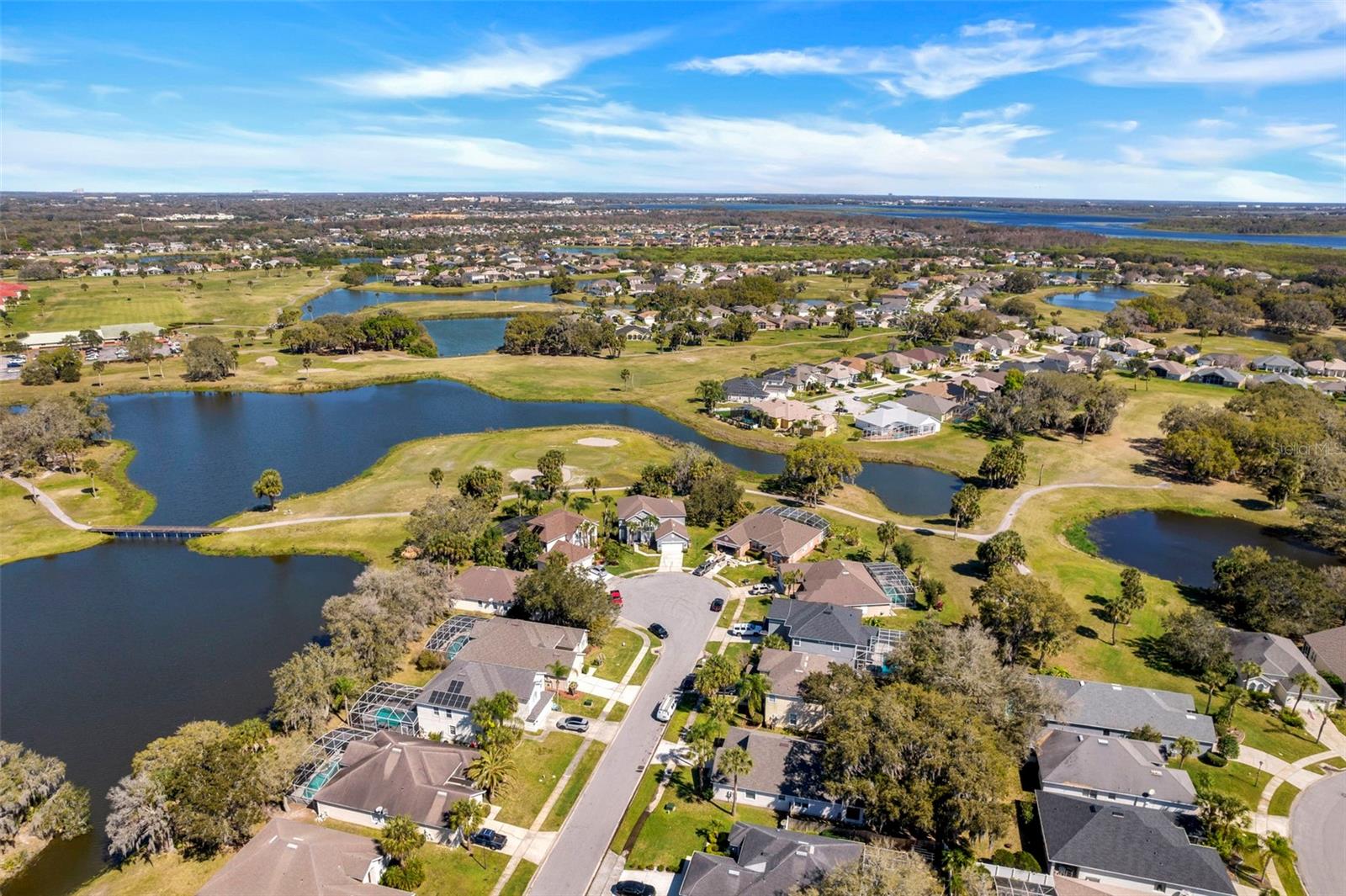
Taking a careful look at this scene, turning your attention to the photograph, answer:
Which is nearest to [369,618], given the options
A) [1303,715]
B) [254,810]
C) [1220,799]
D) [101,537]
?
[254,810]

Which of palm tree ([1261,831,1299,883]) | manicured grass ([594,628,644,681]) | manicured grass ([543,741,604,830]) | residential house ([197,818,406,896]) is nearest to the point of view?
residential house ([197,818,406,896])

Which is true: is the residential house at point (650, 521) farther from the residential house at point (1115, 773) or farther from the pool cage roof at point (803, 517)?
the residential house at point (1115, 773)

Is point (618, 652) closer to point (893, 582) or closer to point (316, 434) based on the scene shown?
point (893, 582)

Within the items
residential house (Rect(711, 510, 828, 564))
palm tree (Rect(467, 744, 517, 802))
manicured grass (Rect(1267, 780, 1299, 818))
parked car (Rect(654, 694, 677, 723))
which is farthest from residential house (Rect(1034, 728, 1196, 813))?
palm tree (Rect(467, 744, 517, 802))

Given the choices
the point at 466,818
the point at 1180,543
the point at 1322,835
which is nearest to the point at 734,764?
the point at 466,818

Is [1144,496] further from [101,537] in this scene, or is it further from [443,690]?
[101,537]

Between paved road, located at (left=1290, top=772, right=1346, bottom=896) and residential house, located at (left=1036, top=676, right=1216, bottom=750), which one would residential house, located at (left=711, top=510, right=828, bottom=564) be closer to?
residential house, located at (left=1036, top=676, right=1216, bottom=750)
